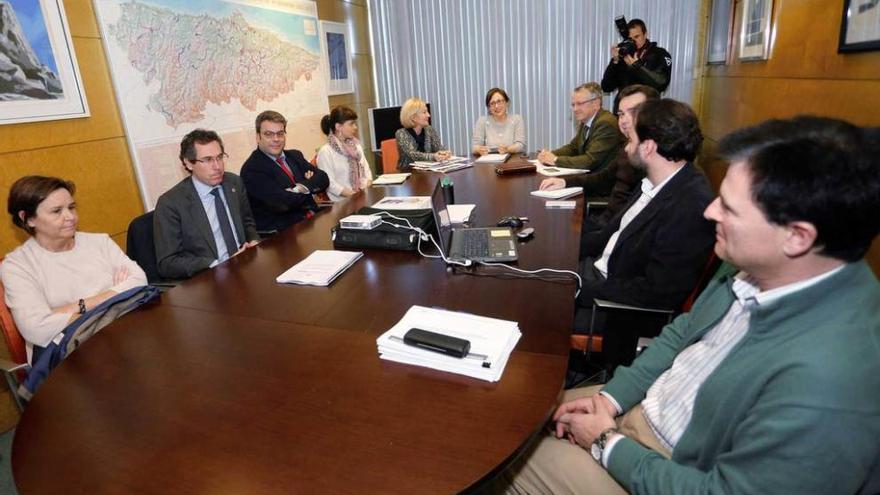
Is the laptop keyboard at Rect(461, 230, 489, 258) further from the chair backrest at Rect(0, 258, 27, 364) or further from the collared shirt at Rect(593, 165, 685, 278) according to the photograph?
the chair backrest at Rect(0, 258, 27, 364)

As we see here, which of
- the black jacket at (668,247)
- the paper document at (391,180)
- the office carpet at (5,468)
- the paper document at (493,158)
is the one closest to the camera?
the black jacket at (668,247)

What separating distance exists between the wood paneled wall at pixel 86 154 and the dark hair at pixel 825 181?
2.98 meters

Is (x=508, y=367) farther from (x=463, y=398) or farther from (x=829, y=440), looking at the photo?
(x=829, y=440)

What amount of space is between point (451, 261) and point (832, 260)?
114cm

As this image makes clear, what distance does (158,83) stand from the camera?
3.02 meters

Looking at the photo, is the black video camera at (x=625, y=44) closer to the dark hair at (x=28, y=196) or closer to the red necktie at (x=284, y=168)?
the red necktie at (x=284, y=168)

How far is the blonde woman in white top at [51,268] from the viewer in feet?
5.50

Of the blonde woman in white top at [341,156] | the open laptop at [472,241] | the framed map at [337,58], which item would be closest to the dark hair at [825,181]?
the open laptop at [472,241]

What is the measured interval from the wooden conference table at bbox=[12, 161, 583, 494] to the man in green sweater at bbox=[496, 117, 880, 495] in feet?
0.96

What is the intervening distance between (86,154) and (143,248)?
795mm

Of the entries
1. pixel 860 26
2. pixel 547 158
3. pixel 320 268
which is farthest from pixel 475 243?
pixel 547 158

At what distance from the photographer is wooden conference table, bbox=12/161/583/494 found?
2.84 feet

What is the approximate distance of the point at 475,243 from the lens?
1965 mm

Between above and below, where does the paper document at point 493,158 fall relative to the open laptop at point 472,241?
above
